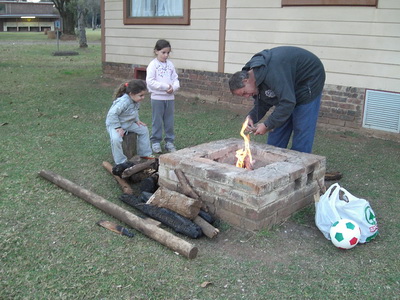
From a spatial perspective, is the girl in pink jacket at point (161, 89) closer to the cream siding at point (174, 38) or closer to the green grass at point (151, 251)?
the green grass at point (151, 251)

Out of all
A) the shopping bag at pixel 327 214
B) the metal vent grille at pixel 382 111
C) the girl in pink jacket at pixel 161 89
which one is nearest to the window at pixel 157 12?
the girl in pink jacket at pixel 161 89

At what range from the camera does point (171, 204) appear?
426 cm

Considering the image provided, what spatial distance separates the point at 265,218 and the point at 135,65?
8388 mm

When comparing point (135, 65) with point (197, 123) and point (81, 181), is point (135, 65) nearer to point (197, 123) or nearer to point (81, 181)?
point (197, 123)

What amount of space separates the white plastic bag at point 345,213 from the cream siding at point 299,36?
13.5 ft

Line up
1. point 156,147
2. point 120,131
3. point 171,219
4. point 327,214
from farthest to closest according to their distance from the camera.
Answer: point 156,147
point 120,131
point 171,219
point 327,214

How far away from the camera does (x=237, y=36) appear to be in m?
9.20

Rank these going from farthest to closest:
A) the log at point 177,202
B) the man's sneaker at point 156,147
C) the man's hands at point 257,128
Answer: the man's sneaker at point 156,147 → the man's hands at point 257,128 → the log at point 177,202

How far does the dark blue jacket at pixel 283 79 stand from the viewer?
429 cm

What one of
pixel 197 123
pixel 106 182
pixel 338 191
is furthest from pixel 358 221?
pixel 197 123

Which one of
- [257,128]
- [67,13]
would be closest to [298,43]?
[257,128]

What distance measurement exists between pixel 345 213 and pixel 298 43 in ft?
16.6

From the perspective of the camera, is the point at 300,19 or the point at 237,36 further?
the point at 237,36

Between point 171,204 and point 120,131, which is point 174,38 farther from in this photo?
A: point 171,204
